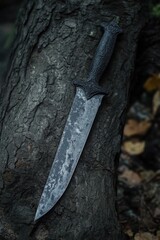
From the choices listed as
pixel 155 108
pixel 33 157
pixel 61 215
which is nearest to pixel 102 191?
pixel 61 215

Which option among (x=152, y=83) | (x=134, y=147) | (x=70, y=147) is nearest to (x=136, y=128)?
(x=134, y=147)

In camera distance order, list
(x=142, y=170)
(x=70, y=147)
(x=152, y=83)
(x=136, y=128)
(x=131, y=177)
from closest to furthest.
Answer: (x=70, y=147) < (x=131, y=177) < (x=142, y=170) < (x=152, y=83) < (x=136, y=128)

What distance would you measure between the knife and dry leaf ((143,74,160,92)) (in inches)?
55.7

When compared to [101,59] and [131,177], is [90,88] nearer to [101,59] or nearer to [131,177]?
[101,59]

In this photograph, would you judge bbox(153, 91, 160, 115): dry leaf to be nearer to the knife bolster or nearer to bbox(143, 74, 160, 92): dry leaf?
bbox(143, 74, 160, 92): dry leaf

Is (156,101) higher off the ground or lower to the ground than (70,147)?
higher

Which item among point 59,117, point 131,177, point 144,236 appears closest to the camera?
point 59,117

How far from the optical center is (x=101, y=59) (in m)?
2.91

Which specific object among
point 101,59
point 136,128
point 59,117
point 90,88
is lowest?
point 136,128

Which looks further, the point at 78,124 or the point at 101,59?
the point at 101,59

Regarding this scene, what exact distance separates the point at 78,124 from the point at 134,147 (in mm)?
1650

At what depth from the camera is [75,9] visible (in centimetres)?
303

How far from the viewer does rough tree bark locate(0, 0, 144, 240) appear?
2.70m

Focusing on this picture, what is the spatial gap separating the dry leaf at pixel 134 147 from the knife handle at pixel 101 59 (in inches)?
59.6
